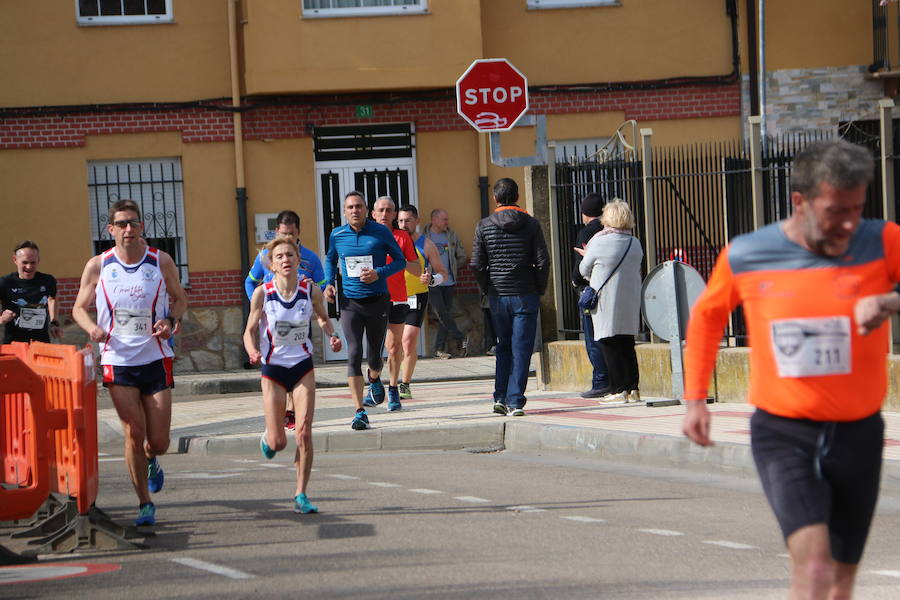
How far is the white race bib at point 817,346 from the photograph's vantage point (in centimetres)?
473

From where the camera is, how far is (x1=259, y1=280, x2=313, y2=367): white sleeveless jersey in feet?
30.0

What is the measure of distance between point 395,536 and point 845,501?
12.7ft

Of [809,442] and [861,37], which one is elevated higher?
[861,37]

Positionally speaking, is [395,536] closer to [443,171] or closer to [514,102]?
[514,102]

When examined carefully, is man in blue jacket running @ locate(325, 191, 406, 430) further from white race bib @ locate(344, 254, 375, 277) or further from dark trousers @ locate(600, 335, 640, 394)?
dark trousers @ locate(600, 335, 640, 394)

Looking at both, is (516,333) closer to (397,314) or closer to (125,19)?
(397,314)

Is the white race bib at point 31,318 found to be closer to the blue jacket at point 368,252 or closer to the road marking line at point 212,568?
the blue jacket at point 368,252

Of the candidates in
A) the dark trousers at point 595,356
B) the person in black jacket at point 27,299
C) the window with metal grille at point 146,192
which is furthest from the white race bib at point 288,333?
the window with metal grille at point 146,192

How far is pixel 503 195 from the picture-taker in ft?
43.4

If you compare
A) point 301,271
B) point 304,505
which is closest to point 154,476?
point 304,505

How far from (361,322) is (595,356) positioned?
2.57 meters

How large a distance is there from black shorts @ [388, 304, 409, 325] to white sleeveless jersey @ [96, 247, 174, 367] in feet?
19.0

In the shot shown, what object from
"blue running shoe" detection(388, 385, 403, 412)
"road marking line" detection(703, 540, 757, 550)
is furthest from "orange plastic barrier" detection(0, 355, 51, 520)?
"blue running shoe" detection(388, 385, 403, 412)

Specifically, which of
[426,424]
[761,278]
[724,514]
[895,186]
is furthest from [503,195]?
[761,278]
